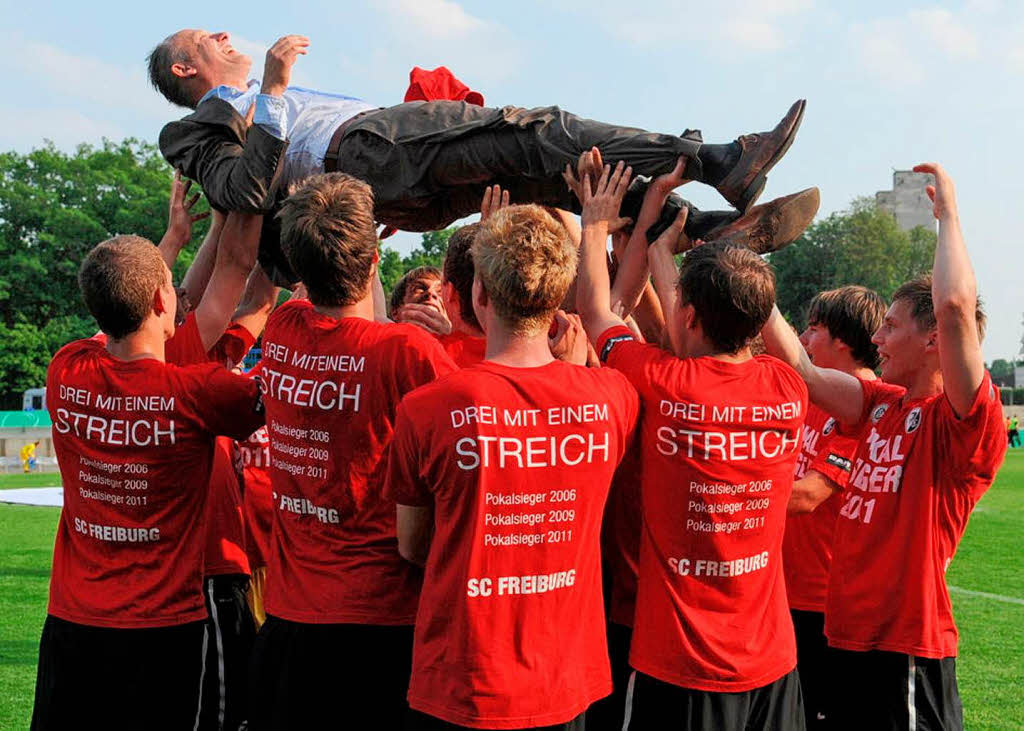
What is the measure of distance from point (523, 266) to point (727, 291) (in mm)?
746

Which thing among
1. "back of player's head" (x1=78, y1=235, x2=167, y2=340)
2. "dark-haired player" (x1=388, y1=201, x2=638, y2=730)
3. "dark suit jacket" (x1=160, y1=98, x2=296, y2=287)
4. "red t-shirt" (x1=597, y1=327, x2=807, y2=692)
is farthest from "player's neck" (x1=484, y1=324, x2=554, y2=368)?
"back of player's head" (x1=78, y1=235, x2=167, y2=340)

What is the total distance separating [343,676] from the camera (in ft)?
12.1

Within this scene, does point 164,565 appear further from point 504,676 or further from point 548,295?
point 548,295

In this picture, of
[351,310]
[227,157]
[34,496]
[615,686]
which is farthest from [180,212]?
[34,496]

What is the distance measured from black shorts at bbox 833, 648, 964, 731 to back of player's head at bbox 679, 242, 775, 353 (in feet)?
4.94

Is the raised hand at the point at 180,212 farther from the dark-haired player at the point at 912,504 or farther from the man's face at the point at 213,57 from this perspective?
the dark-haired player at the point at 912,504

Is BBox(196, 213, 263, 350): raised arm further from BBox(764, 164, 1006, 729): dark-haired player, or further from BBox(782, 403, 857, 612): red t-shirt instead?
BBox(782, 403, 857, 612): red t-shirt

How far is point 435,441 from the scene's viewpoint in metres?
3.17

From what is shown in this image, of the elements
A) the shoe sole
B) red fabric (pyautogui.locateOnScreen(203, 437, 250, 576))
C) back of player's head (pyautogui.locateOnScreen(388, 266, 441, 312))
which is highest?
the shoe sole

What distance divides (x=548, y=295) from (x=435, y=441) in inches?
21.9

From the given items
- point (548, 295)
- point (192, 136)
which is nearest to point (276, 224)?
point (192, 136)

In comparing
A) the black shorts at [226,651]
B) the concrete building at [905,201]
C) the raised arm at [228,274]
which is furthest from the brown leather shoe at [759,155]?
the concrete building at [905,201]

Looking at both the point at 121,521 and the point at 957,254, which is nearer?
the point at 957,254

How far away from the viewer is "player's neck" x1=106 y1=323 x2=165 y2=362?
424cm
